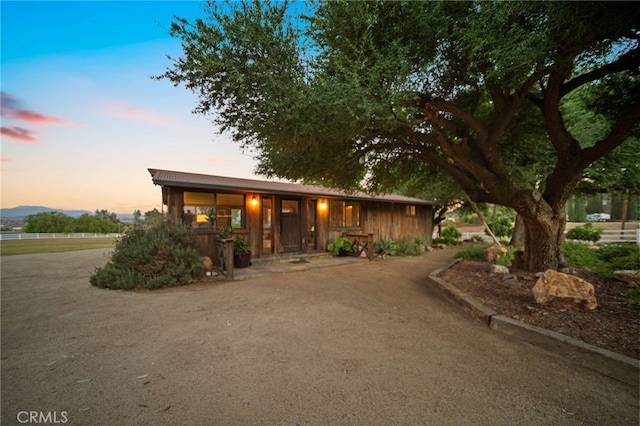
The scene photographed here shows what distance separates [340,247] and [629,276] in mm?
7368

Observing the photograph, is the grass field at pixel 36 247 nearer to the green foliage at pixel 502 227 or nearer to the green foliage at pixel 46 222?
the green foliage at pixel 46 222

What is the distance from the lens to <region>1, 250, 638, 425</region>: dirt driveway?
1.85 m

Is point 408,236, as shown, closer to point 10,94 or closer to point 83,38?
point 83,38

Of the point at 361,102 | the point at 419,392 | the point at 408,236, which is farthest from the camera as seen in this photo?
the point at 408,236

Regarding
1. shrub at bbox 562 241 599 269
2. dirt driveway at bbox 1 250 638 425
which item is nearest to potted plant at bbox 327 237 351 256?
dirt driveway at bbox 1 250 638 425

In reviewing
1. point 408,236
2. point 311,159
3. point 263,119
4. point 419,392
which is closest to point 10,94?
point 263,119

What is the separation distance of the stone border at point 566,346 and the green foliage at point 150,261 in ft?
19.9

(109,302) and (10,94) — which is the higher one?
(10,94)

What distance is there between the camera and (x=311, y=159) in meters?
6.51

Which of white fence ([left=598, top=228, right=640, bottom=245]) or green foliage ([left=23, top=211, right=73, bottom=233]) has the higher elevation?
green foliage ([left=23, top=211, right=73, bottom=233])

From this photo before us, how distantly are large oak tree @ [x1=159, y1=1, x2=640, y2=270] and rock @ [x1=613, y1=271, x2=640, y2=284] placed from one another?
1071 millimetres

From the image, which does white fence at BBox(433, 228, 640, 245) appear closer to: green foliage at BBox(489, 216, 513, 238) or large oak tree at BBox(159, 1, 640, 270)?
green foliage at BBox(489, 216, 513, 238)

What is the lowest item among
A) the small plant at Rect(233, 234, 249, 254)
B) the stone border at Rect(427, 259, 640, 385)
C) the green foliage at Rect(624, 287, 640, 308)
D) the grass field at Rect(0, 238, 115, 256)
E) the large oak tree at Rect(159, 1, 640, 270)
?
the grass field at Rect(0, 238, 115, 256)

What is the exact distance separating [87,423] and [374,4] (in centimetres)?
597
